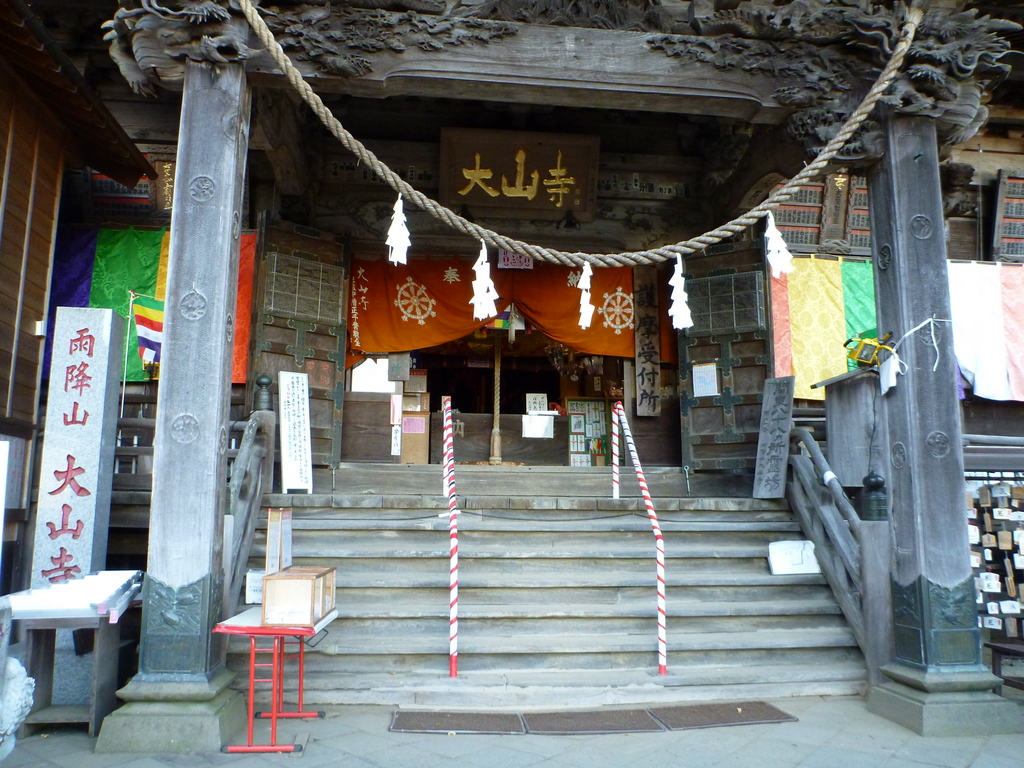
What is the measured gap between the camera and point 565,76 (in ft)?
17.8

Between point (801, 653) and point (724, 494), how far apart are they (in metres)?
3.17

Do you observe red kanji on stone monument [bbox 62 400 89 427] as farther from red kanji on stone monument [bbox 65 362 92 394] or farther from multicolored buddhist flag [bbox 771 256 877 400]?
multicolored buddhist flag [bbox 771 256 877 400]

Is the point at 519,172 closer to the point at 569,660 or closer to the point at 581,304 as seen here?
the point at 581,304

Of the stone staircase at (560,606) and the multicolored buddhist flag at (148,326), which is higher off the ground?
the multicolored buddhist flag at (148,326)

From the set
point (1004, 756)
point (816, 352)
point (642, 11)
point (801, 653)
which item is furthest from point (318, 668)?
point (816, 352)

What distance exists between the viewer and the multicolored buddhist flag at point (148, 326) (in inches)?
296

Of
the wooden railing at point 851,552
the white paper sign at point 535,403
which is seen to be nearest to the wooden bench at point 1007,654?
the wooden railing at point 851,552

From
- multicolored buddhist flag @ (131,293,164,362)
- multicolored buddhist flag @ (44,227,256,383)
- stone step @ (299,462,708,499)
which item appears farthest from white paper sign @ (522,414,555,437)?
multicolored buddhist flag @ (131,293,164,362)

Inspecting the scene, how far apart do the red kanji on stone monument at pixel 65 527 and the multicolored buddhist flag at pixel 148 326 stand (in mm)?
2795

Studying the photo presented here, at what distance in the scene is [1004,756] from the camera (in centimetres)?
414

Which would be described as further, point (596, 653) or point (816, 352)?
point (816, 352)

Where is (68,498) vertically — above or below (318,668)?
above

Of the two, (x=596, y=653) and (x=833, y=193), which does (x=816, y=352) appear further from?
(x=596, y=653)

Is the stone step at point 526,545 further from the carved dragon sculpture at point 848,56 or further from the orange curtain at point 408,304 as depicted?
the orange curtain at point 408,304
